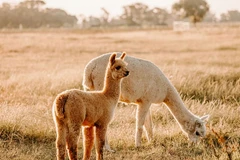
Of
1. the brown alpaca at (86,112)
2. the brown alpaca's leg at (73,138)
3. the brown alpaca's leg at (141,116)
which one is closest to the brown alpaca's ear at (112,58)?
the brown alpaca at (86,112)

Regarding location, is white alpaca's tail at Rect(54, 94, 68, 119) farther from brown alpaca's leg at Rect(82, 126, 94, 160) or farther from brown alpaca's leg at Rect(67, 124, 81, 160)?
brown alpaca's leg at Rect(82, 126, 94, 160)

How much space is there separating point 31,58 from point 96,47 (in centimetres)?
852

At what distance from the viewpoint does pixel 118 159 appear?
6953 millimetres

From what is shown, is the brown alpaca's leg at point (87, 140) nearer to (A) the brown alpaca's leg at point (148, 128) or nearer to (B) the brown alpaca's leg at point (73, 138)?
(B) the brown alpaca's leg at point (73, 138)

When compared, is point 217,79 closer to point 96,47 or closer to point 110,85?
point 110,85

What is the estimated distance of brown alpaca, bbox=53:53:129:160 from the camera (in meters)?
5.66

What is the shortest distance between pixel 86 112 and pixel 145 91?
2.25m

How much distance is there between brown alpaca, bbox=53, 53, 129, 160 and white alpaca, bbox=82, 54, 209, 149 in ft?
4.38

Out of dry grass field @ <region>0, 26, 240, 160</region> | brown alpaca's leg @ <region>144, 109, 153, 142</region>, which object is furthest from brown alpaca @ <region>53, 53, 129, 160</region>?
brown alpaca's leg @ <region>144, 109, 153, 142</region>

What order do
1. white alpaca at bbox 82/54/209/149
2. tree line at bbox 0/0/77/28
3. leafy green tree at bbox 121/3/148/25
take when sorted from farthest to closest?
leafy green tree at bbox 121/3/148/25 < tree line at bbox 0/0/77/28 < white alpaca at bbox 82/54/209/149

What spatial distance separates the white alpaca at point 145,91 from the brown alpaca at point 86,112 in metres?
1.33

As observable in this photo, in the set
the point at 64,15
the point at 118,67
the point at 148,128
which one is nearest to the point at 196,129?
the point at 148,128

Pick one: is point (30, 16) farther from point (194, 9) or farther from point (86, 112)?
point (86, 112)

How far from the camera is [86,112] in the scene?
5.87m
